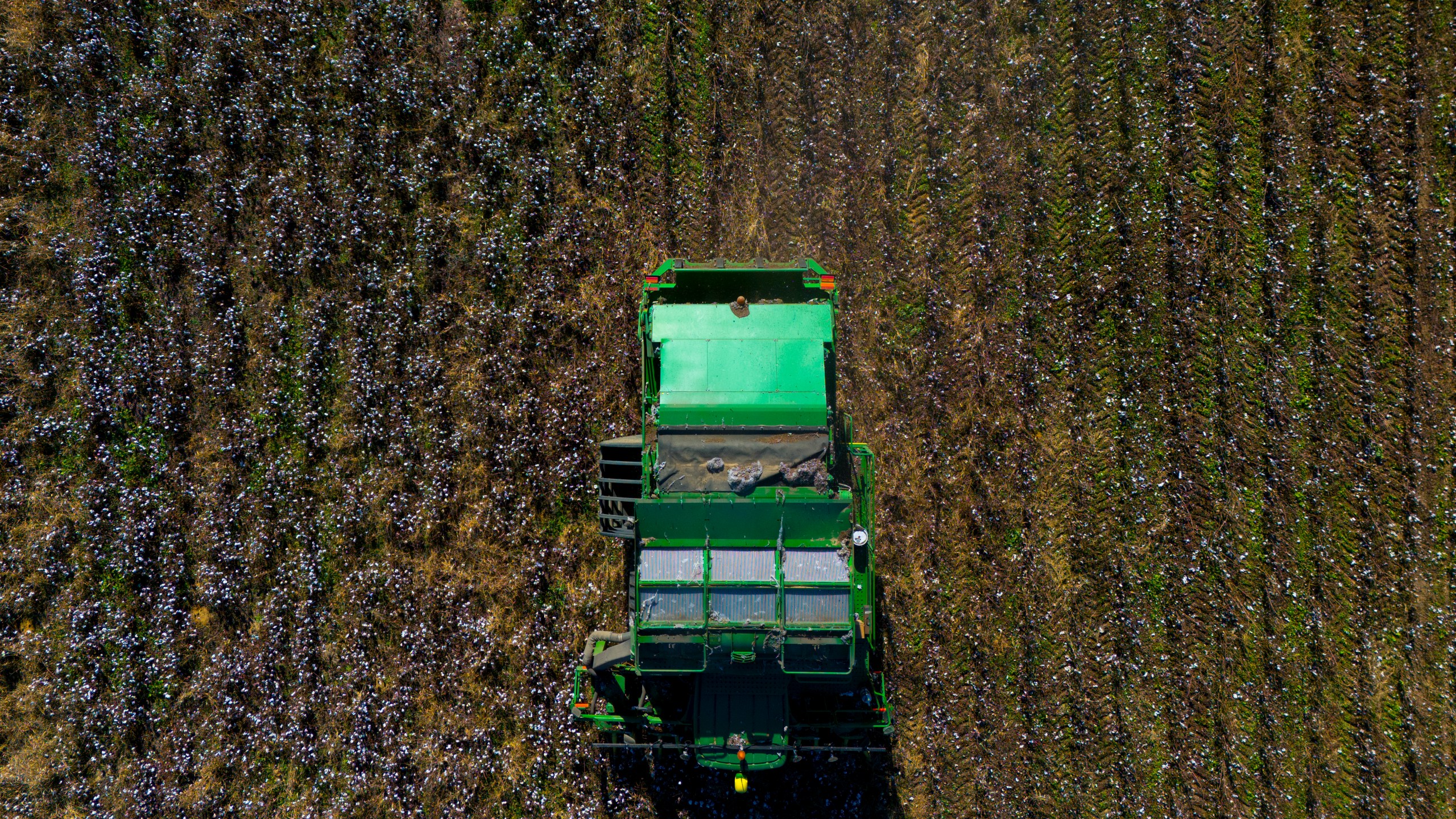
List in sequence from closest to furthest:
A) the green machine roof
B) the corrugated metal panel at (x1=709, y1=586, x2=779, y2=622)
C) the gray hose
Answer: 1. the corrugated metal panel at (x1=709, y1=586, x2=779, y2=622)
2. the green machine roof
3. the gray hose

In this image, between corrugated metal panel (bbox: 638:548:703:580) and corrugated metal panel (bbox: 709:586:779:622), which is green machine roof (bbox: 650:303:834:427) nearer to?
corrugated metal panel (bbox: 638:548:703:580)

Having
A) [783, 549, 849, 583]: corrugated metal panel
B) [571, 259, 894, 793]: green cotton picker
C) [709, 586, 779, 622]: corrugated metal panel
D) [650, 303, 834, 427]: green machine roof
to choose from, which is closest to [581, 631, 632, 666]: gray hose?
[571, 259, 894, 793]: green cotton picker

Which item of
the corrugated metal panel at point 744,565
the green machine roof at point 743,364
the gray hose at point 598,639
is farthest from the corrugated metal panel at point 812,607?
the gray hose at point 598,639

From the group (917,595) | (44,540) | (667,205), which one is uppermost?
(667,205)

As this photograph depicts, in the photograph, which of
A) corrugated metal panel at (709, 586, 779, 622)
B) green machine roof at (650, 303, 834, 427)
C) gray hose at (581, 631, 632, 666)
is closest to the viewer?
corrugated metal panel at (709, 586, 779, 622)

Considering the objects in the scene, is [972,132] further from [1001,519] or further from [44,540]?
[44,540]

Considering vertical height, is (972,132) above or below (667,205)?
above

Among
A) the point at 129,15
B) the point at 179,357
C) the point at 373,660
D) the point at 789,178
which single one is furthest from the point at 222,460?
the point at 789,178

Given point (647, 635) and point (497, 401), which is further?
point (497, 401)
